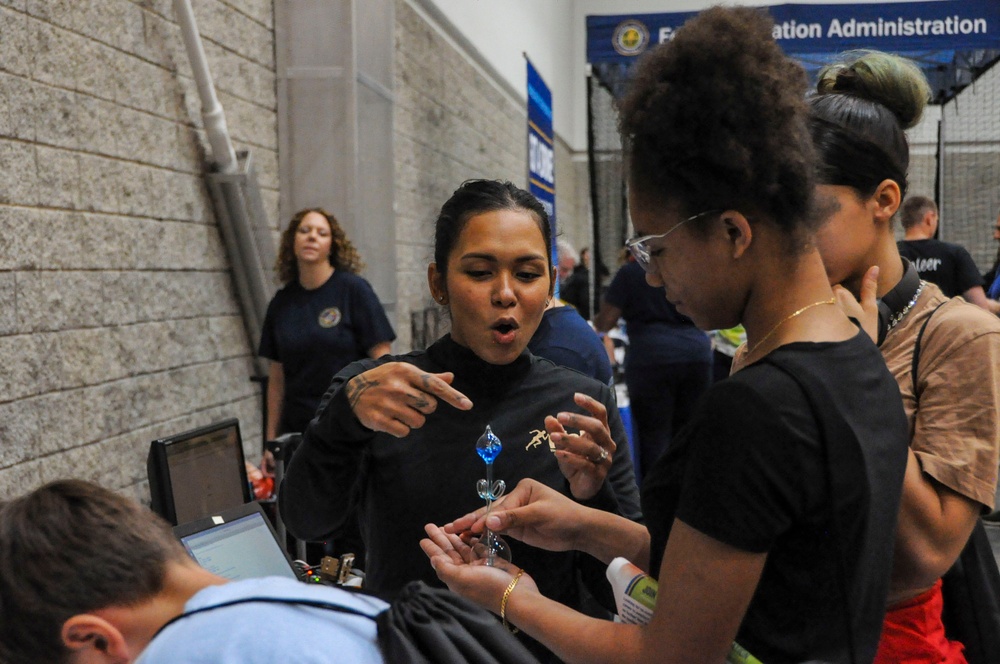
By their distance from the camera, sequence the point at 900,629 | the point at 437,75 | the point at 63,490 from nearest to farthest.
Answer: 1. the point at 63,490
2. the point at 900,629
3. the point at 437,75

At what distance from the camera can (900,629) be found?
1405 mm

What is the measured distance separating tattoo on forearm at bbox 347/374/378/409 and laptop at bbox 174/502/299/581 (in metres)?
0.57

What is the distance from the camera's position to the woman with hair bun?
4.17ft

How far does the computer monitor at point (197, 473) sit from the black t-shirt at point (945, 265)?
442 cm

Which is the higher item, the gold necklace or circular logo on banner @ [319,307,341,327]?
the gold necklace

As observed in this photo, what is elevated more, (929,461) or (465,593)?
(929,461)

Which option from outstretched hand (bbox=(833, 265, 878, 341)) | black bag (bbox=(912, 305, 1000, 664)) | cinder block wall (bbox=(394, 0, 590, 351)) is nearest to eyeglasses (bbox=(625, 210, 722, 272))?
outstretched hand (bbox=(833, 265, 878, 341))

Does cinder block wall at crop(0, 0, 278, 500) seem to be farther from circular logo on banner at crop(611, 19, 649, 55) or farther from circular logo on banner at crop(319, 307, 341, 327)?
circular logo on banner at crop(611, 19, 649, 55)

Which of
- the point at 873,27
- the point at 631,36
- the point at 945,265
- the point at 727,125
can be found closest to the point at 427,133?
the point at 631,36

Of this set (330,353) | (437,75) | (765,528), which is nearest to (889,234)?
(765,528)

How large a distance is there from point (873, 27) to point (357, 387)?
7.63 m

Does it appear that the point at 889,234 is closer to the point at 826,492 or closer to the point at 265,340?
the point at 826,492

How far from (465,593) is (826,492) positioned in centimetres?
49

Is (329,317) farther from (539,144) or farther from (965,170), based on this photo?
(965,170)
